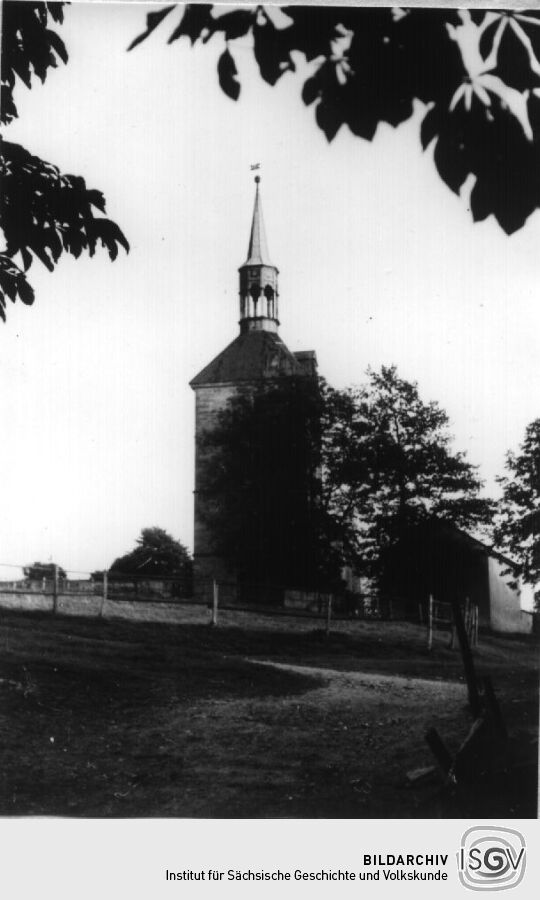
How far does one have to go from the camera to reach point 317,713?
4363 millimetres

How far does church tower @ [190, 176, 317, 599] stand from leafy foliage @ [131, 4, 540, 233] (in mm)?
1532

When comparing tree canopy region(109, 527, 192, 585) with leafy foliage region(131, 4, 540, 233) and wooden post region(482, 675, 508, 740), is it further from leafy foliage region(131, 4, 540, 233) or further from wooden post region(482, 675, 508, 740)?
leafy foliage region(131, 4, 540, 233)

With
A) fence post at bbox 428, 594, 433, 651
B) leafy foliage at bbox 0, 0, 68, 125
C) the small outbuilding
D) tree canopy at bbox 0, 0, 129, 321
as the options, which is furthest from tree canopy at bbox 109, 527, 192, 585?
leafy foliage at bbox 0, 0, 68, 125

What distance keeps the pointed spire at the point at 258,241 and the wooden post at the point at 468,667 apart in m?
2.35

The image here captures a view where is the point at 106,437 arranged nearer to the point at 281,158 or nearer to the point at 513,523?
the point at 281,158

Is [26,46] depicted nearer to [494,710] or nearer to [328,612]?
[328,612]

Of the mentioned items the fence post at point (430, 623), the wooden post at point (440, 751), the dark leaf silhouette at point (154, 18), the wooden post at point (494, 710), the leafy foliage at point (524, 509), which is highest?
the dark leaf silhouette at point (154, 18)

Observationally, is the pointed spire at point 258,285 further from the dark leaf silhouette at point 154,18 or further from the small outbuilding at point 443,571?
the small outbuilding at point 443,571

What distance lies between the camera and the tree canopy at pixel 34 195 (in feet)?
12.9

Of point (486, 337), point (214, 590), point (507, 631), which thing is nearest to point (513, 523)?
point (507, 631)

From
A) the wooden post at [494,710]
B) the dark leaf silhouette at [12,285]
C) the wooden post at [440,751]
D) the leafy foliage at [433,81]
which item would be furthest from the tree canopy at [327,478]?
the leafy foliage at [433,81]
